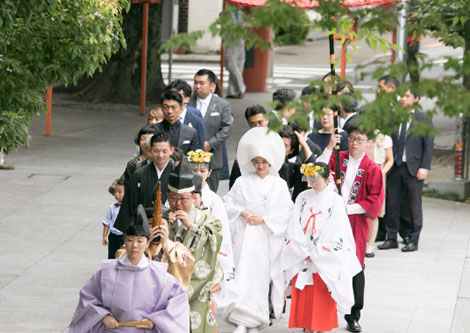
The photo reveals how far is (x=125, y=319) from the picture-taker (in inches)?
254

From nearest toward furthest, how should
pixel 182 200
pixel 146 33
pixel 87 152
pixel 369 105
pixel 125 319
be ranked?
pixel 369 105
pixel 125 319
pixel 182 200
pixel 87 152
pixel 146 33

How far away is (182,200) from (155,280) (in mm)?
997

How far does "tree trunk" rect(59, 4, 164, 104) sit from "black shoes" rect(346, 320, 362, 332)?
45.3ft

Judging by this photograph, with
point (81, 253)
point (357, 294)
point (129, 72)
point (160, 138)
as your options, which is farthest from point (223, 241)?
point (129, 72)

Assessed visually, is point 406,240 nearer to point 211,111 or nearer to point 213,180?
point 213,180

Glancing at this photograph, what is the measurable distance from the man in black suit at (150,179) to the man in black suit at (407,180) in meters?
4.17

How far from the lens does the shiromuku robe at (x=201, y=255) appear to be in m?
7.33

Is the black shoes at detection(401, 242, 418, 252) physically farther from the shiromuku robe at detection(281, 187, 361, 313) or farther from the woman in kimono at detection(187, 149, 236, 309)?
the woman in kimono at detection(187, 149, 236, 309)

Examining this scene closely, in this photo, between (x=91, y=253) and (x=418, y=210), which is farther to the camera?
(x=418, y=210)

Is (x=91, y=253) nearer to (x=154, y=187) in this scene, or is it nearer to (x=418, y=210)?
(x=154, y=187)

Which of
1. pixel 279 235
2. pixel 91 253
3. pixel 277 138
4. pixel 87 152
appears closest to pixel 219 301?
pixel 279 235

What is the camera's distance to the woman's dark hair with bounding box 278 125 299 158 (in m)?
9.40

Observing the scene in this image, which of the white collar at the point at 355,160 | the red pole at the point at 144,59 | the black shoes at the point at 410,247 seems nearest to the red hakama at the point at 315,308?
the white collar at the point at 355,160

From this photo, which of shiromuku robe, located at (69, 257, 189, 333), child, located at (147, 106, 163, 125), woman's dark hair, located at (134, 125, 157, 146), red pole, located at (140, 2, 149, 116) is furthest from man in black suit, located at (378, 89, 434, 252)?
red pole, located at (140, 2, 149, 116)
